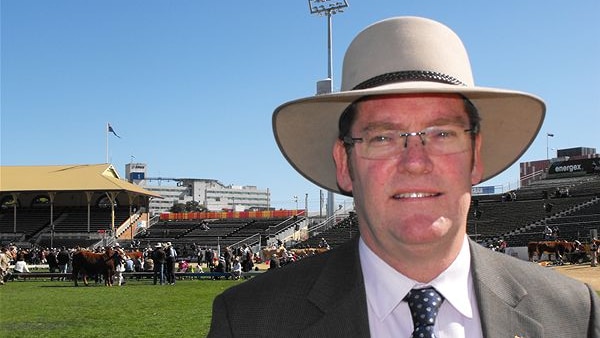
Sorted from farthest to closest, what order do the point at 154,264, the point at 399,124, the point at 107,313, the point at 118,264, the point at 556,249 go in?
the point at 556,249 → the point at 118,264 → the point at 154,264 → the point at 107,313 → the point at 399,124

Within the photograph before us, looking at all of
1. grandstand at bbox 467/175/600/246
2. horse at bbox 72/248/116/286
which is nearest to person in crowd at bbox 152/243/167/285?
horse at bbox 72/248/116/286

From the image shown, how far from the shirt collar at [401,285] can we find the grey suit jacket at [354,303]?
0.04 metres

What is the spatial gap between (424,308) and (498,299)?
31cm

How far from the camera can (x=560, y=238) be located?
45625 millimetres

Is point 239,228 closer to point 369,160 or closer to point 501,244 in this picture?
point 501,244

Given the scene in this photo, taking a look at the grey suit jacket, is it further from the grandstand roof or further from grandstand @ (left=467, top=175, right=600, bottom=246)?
the grandstand roof

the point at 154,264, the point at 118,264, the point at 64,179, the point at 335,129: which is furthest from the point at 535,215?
the point at 335,129

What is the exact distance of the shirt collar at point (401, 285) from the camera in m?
2.47

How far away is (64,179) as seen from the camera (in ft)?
219

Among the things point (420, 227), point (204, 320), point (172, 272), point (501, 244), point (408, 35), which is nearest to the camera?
point (420, 227)

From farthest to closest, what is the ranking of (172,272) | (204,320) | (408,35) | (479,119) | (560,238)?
(560,238), (172,272), (204,320), (479,119), (408,35)

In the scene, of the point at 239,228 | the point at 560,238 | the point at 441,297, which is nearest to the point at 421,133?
the point at 441,297

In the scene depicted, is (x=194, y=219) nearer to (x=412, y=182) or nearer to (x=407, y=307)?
(x=407, y=307)

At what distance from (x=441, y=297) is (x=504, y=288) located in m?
0.28
